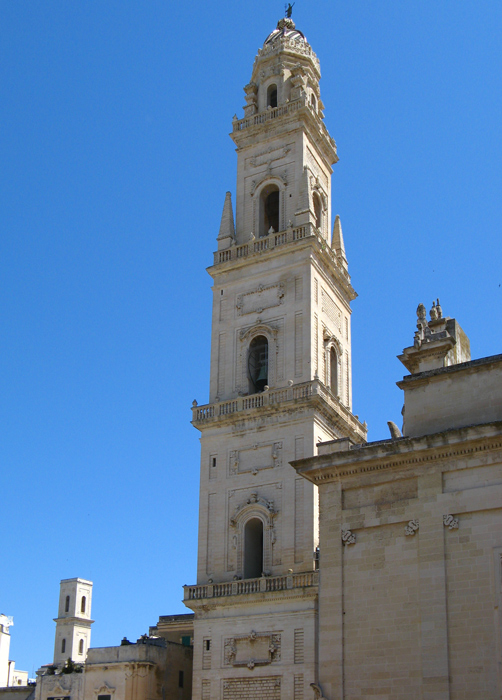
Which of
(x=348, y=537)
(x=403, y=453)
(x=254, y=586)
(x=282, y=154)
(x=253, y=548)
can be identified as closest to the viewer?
(x=403, y=453)

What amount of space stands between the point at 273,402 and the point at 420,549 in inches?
690

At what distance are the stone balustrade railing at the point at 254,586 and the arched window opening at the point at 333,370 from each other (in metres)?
10.0

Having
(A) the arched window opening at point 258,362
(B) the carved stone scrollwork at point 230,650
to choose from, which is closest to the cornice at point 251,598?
(B) the carved stone scrollwork at point 230,650

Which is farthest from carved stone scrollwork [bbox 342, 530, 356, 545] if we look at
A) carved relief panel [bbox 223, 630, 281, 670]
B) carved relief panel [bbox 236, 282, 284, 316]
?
carved relief panel [bbox 236, 282, 284, 316]

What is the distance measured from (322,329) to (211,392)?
5589 mm

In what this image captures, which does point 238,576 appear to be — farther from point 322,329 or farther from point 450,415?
point 450,415

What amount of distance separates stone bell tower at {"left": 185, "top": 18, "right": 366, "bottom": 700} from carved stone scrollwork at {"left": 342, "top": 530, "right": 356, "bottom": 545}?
476 inches

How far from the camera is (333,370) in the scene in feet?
143

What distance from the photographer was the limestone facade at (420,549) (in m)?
21.1

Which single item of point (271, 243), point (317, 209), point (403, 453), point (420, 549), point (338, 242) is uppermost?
point (317, 209)

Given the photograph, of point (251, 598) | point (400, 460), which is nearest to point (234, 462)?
point (251, 598)

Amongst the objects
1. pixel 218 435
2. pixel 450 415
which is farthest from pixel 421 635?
pixel 218 435

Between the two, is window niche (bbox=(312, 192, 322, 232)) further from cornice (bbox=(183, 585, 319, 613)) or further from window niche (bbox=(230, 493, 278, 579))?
cornice (bbox=(183, 585, 319, 613))

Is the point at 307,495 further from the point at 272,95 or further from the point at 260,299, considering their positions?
the point at 272,95
